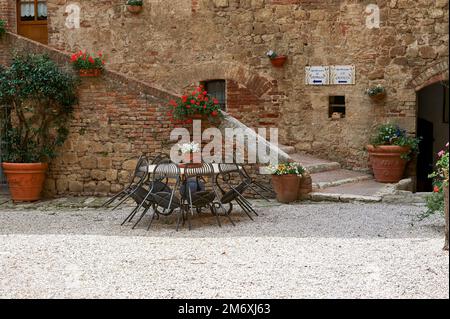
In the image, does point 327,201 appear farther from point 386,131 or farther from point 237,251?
point 237,251

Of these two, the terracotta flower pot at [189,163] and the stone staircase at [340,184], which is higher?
the terracotta flower pot at [189,163]

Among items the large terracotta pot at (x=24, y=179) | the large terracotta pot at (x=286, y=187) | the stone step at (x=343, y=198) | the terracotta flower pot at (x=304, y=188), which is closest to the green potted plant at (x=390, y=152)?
the stone step at (x=343, y=198)

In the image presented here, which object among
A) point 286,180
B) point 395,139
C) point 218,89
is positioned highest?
point 218,89

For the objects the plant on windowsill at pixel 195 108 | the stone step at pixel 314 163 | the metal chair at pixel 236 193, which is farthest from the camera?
the stone step at pixel 314 163

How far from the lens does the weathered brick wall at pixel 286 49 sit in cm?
1027

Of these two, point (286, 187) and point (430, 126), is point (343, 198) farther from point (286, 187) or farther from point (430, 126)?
point (430, 126)

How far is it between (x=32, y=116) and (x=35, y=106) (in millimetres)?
166

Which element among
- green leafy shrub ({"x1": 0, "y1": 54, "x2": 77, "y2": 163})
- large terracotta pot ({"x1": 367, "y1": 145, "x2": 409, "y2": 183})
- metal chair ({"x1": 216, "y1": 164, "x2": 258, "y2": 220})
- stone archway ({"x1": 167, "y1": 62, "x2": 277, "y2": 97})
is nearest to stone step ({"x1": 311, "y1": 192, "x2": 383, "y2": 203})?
metal chair ({"x1": 216, "y1": 164, "x2": 258, "y2": 220})

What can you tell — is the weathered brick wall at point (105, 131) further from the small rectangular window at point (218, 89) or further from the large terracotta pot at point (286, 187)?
the small rectangular window at point (218, 89)

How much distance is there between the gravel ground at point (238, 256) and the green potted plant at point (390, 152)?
190cm

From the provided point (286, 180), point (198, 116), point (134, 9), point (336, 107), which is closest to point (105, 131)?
point (198, 116)

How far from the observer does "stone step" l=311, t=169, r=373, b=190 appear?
9.09 m

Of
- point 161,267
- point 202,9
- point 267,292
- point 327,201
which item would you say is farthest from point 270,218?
point 202,9

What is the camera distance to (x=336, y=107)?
35.5 feet
